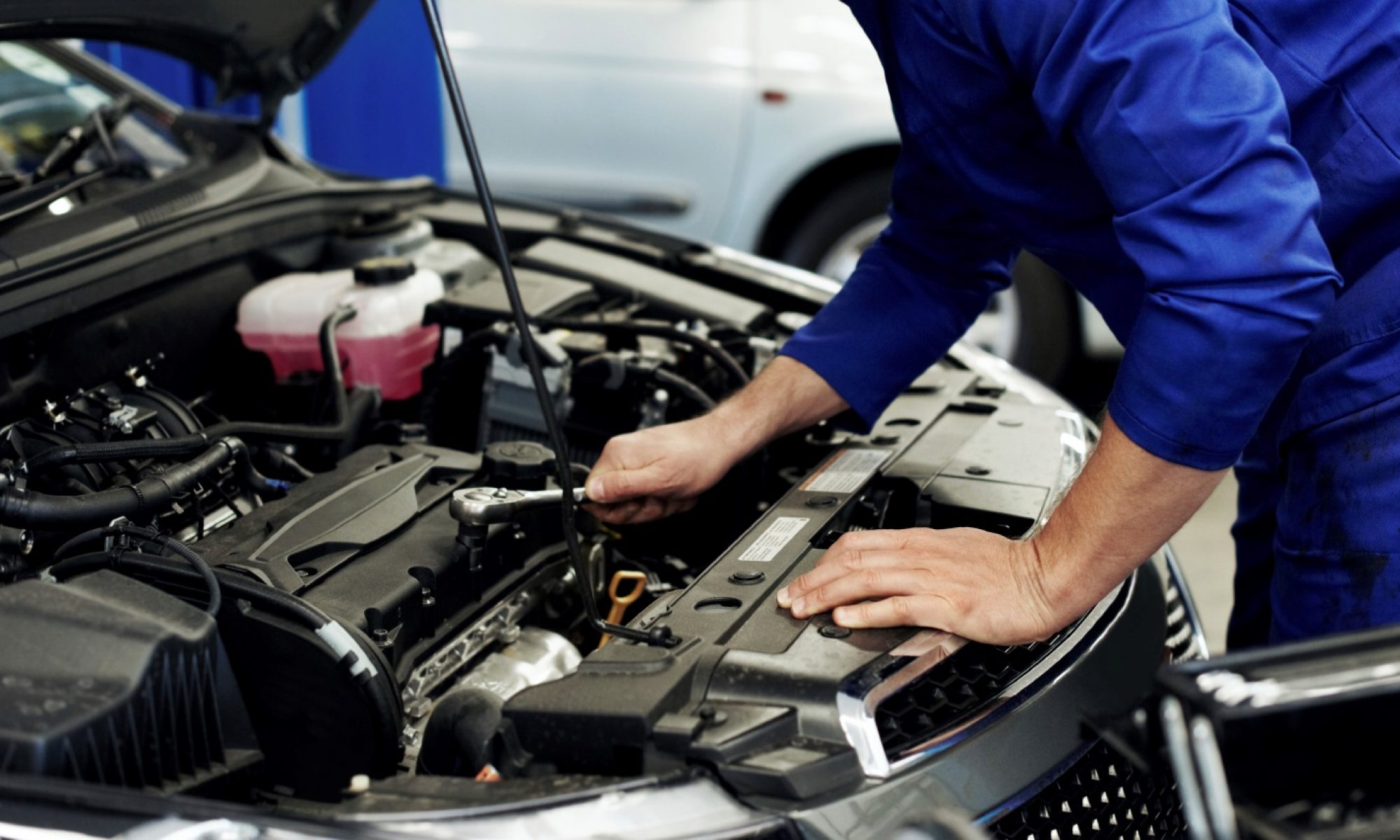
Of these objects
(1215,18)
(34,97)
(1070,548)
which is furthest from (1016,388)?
(34,97)

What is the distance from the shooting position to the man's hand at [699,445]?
152 centimetres

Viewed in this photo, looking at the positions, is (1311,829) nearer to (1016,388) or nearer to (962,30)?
(962,30)

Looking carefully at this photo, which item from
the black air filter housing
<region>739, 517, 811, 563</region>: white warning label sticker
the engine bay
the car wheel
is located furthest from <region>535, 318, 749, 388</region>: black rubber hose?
the car wheel

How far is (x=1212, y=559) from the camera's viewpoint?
3176 mm

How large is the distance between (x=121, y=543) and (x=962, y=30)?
2.96ft

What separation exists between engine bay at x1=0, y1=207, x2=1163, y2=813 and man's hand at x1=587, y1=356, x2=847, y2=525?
0.21ft

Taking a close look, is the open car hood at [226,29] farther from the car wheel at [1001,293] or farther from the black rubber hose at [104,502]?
the car wheel at [1001,293]

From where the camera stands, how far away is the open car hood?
1.76 meters

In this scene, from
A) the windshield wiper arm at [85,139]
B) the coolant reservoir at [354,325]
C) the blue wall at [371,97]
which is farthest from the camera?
the blue wall at [371,97]

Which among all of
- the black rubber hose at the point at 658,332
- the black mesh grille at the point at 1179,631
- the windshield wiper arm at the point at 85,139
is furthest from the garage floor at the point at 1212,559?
the windshield wiper arm at the point at 85,139

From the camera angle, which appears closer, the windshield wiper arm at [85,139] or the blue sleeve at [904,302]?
the blue sleeve at [904,302]

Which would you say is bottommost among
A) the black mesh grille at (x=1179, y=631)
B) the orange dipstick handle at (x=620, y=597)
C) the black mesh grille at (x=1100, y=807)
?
the black mesh grille at (x=1179, y=631)

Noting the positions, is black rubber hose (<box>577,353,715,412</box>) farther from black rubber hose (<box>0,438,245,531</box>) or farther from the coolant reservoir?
black rubber hose (<box>0,438,245,531</box>)

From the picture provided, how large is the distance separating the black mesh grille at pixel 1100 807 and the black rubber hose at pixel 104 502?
0.86 metres
